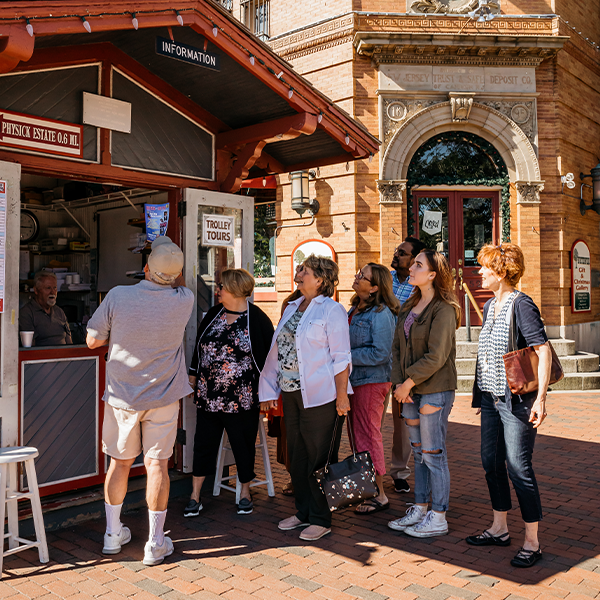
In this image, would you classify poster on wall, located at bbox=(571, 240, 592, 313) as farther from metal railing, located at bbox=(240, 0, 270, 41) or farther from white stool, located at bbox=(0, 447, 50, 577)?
white stool, located at bbox=(0, 447, 50, 577)

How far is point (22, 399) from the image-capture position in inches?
174

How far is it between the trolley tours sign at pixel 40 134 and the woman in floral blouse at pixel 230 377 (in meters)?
1.53

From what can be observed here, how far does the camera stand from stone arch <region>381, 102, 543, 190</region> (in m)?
12.3

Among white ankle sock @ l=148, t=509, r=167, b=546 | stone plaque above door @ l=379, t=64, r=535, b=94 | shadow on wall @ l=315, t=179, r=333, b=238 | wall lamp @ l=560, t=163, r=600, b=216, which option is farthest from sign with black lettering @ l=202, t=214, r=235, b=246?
wall lamp @ l=560, t=163, r=600, b=216

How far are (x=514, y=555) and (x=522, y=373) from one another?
4.15 ft

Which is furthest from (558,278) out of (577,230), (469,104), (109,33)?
(109,33)

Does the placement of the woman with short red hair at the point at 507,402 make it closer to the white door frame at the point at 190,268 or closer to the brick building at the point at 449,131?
the white door frame at the point at 190,268

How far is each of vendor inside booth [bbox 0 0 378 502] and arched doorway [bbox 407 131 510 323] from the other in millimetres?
6593

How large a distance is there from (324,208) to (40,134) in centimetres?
840

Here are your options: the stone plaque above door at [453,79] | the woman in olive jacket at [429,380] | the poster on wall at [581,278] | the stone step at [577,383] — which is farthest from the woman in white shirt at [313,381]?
the poster on wall at [581,278]

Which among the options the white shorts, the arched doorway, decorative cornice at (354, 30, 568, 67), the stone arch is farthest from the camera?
the arched doorway

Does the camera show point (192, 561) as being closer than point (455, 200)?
Yes

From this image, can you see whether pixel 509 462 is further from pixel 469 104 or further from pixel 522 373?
pixel 469 104

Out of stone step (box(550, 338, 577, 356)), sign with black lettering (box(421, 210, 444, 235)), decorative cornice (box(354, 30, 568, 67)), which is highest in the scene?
decorative cornice (box(354, 30, 568, 67))
